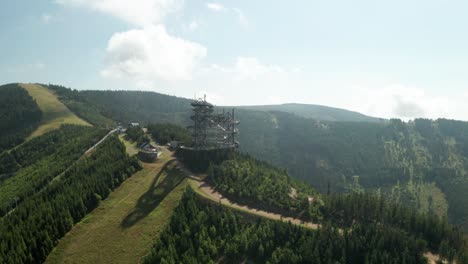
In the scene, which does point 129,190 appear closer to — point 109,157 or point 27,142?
point 109,157

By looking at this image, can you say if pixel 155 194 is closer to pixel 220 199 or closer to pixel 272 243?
pixel 220 199

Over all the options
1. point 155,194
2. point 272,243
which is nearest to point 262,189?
point 272,243

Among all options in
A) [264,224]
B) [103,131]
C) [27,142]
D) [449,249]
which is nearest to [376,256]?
[449,249]

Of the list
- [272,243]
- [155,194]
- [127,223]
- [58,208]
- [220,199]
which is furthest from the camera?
[155,194]

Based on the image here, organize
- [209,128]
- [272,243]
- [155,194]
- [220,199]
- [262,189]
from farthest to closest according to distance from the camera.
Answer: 1. [209,128]
2. [262,189]
3. [155,194]
4. [220,199]
5. [272,243]

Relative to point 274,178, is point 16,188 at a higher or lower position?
lower
